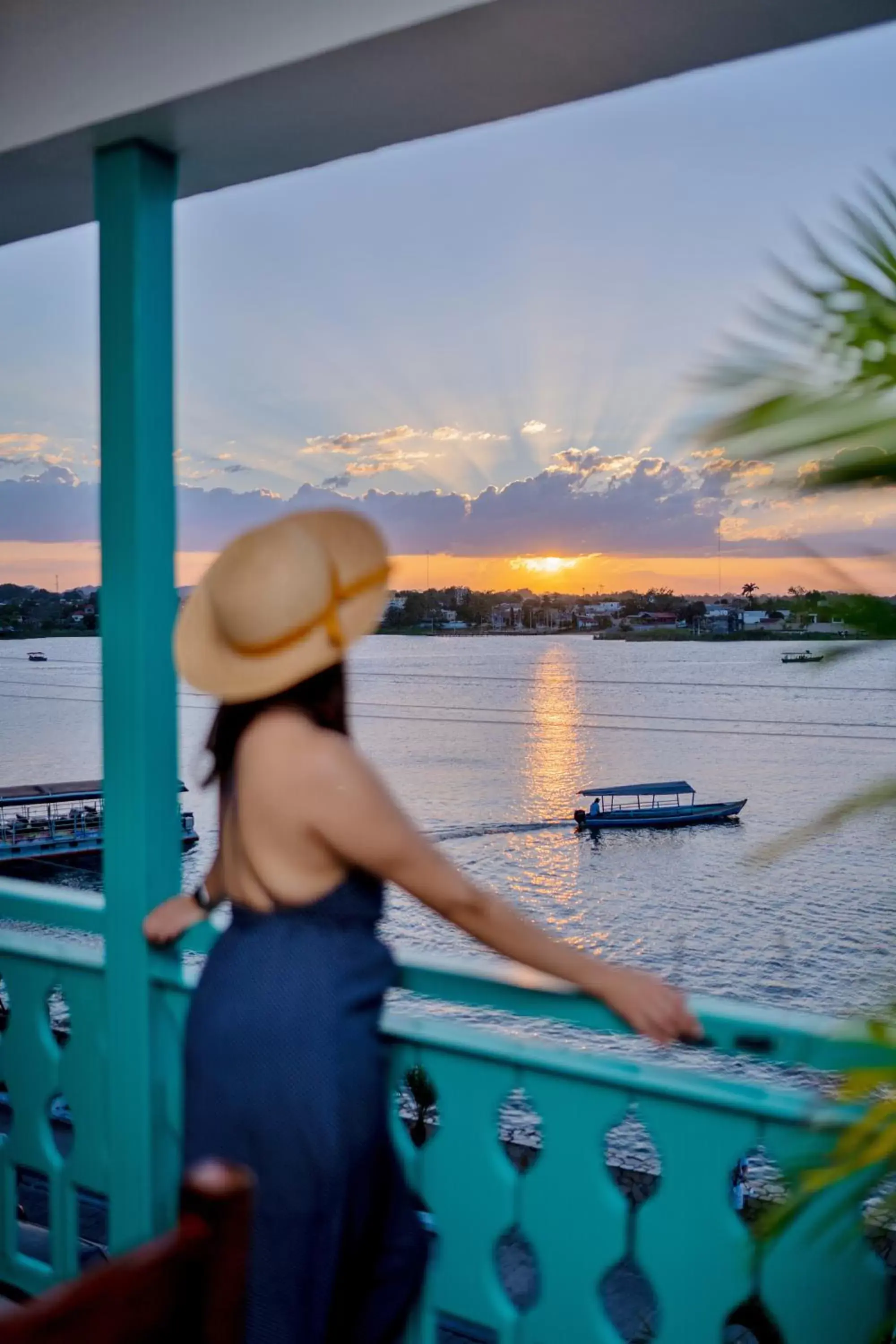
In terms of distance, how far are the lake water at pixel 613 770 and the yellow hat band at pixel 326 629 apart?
24861 millimetres

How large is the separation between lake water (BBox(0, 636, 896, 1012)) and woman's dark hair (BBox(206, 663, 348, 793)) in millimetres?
24840

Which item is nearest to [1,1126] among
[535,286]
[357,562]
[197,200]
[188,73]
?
[357,562]

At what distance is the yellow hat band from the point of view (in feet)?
3.79

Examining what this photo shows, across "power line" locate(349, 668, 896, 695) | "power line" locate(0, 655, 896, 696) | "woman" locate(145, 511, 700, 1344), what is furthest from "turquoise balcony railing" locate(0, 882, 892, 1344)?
"power line" locate(349, 668, 896, 695)

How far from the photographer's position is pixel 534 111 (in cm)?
151

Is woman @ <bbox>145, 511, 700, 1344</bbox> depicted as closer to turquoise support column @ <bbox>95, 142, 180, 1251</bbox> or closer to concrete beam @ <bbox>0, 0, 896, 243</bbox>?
turquoise support column @ <bbox>95, 142, 180, 1251</bbox>

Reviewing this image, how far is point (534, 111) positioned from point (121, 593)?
905mm

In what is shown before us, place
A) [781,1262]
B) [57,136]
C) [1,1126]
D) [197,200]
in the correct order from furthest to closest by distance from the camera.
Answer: [1,1126], [197,200], [57,136], [781,1262]

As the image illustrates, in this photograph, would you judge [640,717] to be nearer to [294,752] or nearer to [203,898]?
[203,898]

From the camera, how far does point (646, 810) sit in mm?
59344

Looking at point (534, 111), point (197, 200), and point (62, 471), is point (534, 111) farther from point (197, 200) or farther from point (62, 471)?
point (62, 471)

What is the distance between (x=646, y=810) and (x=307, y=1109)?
59695 mm

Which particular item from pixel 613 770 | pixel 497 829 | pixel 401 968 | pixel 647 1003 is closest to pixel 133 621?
pixel 401 968

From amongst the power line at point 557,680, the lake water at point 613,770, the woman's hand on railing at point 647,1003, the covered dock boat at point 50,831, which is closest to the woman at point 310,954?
the woman's hand on railing at point 647,1003
